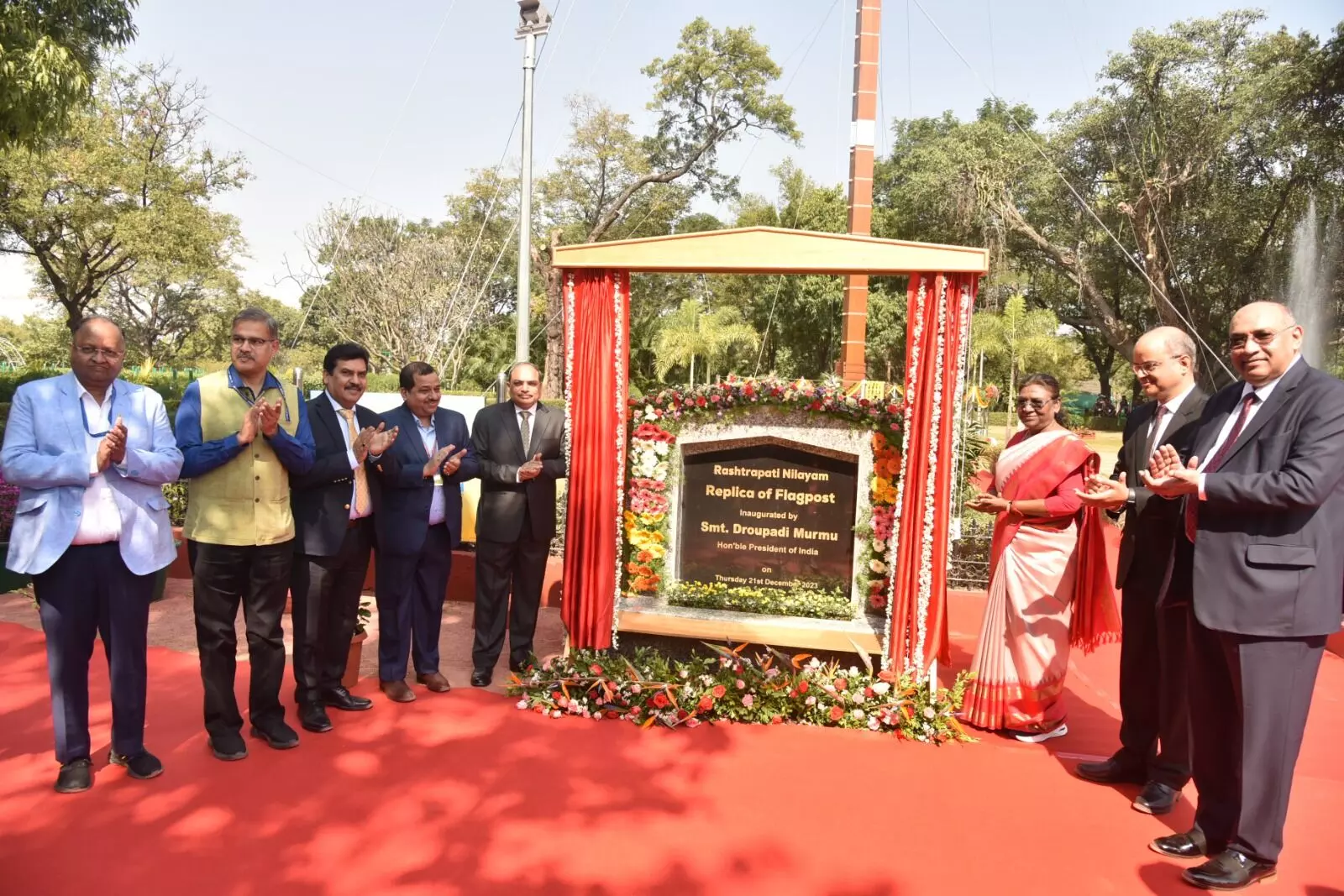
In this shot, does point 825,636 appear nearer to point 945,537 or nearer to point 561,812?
point 945,537

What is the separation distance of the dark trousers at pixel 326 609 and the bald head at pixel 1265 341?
3.87 meters

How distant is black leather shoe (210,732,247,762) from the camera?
3.67 metres

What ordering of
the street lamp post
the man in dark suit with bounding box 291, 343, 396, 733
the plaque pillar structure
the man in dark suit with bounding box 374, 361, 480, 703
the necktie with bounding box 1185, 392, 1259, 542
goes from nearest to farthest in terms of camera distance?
the necktie with bounding box 1185, 392, 1259, 542
the man in dark suit with bounding box 291, 343, 396, 733
the man in dark suit with bounding box 374, 361, 480, 703
the street lamp post
the plaque pillar structure

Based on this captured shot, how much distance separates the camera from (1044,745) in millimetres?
4211

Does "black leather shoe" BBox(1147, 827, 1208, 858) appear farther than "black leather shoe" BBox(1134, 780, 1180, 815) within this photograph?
No

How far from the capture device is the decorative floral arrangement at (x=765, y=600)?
4.80m

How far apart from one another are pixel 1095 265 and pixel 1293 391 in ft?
98.0

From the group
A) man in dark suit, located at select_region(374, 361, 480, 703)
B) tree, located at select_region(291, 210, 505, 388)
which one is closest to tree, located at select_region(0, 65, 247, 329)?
tree, located at select_region(291, 210, 505, 388)

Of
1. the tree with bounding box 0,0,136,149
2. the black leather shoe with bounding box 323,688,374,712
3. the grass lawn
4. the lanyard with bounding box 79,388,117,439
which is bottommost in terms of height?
the grass lawn

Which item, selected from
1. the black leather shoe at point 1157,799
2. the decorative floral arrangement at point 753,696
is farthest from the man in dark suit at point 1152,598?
the decorative floral arrangement at point 753,696

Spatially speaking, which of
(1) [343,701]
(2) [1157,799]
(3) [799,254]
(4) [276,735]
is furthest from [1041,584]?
(4) [276,735]

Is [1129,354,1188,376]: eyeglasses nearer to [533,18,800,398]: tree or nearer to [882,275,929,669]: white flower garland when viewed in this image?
[882,275,929,669]: white flower garland

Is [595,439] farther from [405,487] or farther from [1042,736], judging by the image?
[1042,736]

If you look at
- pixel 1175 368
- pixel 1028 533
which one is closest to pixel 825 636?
pixel 1028 533
